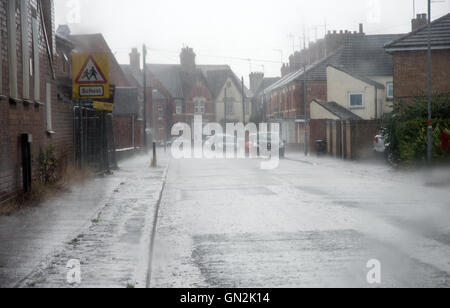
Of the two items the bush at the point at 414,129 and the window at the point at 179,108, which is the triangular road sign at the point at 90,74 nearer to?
the bush at the point at 414,129

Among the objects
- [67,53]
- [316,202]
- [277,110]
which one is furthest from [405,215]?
[277,110]

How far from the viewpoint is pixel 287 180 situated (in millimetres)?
21891

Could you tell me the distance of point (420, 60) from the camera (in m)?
34.1

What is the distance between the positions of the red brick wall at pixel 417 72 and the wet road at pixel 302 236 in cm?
1600

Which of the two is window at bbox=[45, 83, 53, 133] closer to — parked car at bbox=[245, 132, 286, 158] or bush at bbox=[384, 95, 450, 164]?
bush at bbox=[384, 95, 450, 164]

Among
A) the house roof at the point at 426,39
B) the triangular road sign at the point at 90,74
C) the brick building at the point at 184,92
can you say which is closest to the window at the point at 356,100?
the house roof at the point at 426,39

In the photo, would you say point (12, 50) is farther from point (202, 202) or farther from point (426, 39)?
point (426, 39)

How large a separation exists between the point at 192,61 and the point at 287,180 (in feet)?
286

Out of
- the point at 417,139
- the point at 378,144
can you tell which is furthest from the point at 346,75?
the point at 417,139

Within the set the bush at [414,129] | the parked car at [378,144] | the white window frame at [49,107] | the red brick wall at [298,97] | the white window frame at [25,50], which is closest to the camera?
the white window frame at [25,50]

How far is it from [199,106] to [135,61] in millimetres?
11712

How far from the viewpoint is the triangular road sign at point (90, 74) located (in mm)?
16156

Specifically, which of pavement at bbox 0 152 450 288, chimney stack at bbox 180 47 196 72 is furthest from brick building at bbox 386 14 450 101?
chimney stack at bbox 180 47 196 72

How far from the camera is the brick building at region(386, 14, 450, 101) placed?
110 ft
